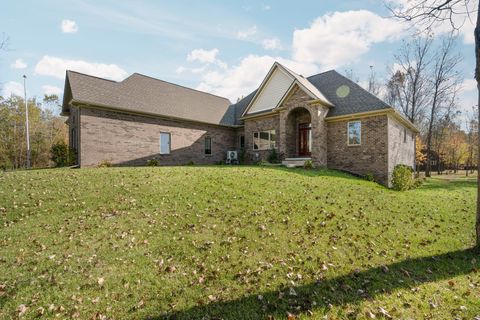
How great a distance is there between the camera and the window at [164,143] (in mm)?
18781

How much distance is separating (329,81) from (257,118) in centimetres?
647

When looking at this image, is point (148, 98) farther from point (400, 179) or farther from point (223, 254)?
point (400, 179)

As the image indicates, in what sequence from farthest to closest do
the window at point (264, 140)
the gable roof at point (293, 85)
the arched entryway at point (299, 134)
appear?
the window at point (264, 140), the arched entryway at point (299, 134), the gable roof at point (293, 85)

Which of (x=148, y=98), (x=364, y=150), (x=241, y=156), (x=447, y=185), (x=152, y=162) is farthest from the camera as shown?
(x=241, y=156)

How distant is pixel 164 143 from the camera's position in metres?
19.0

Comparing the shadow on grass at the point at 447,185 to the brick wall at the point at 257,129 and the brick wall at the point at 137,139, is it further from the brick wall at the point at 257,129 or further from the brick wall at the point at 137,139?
the brick wall at the point at 137,139

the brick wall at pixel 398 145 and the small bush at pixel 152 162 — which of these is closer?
the brick wall at pixel 398 145

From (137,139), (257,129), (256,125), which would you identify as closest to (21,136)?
(137,139)

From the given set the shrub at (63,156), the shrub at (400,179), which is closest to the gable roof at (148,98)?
the shrub at (63,156)

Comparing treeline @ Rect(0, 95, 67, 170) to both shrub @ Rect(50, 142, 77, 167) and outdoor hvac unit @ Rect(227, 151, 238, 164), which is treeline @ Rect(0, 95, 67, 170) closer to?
shrub @ Rect(50, 142, 77, 167)

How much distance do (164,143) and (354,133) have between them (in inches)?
545

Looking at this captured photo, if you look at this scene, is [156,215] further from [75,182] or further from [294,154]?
[294,154]

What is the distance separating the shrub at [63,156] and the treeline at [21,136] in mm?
13762

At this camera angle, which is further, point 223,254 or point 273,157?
point 273,157
